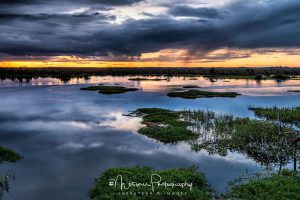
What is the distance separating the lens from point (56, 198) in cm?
1612

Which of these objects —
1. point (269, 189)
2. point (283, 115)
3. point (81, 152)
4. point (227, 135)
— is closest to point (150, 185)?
point (269, 189)

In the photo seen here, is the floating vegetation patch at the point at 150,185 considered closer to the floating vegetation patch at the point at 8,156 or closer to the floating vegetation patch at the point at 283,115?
the floating vegetation patch at the point at 8,156

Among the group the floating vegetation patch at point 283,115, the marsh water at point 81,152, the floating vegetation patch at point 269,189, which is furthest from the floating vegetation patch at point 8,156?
the floating vegetation patch at point 283,115

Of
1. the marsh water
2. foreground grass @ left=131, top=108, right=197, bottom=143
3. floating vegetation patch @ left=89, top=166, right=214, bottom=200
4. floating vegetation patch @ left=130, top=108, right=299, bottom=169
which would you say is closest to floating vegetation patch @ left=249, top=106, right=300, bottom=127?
the marsh water

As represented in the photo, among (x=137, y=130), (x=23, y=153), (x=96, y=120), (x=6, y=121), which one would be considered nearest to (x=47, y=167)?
(x=23, y=153)

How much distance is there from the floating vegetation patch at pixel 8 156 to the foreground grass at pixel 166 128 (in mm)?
10144

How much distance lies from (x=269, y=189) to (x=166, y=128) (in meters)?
14.0

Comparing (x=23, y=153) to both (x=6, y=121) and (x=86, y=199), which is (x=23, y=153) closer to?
(x=86, y=199)

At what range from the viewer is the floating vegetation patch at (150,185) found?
47.2 feet

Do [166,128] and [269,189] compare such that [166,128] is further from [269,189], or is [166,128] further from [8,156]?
[269,189]

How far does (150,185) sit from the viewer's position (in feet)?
50.2

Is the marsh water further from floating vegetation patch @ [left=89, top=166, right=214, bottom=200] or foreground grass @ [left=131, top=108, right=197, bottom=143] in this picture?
floating vegetation patch @ [left=89, top=166, right=214, bottom=200]

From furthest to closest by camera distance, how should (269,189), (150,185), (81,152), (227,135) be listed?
1. (227,135)
2. (81,152)
3. (150,185)
4. (269,189)

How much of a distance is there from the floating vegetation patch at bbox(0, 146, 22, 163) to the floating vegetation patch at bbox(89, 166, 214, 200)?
24.4ft
